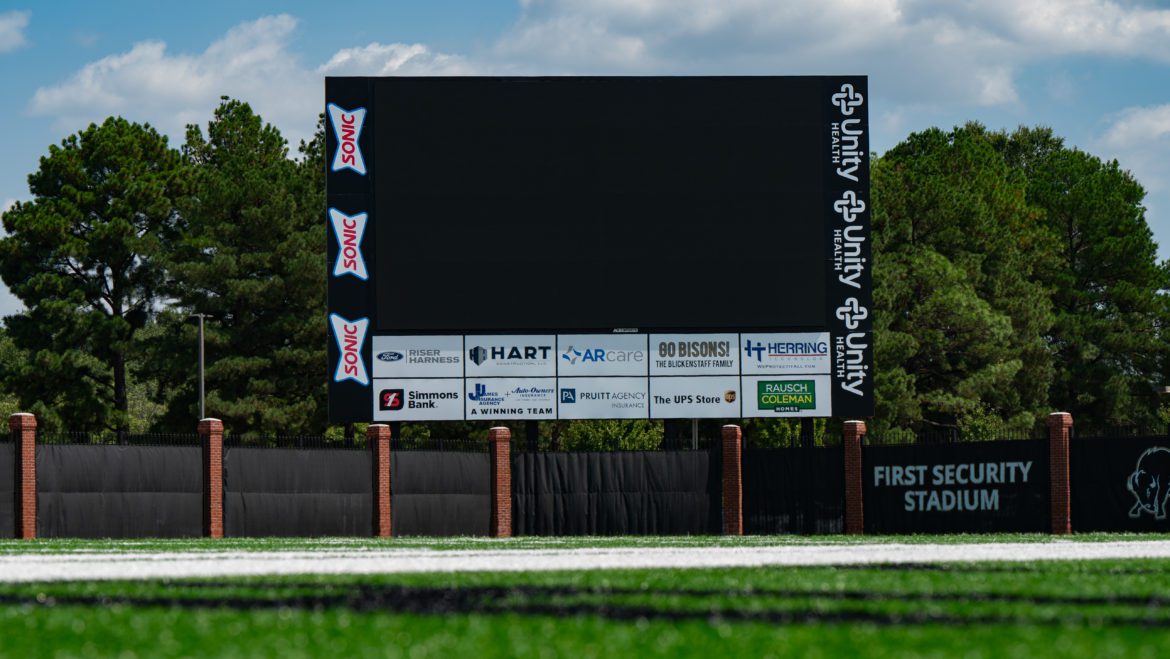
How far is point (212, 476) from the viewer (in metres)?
28.9

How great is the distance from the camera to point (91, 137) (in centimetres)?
5475

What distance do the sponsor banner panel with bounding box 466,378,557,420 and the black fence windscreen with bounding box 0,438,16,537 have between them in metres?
9.58

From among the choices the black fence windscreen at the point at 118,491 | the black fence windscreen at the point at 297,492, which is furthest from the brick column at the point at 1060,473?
the black fence windscreen at the point at 118,491

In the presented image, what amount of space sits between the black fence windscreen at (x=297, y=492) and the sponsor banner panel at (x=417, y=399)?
1155 millimetres

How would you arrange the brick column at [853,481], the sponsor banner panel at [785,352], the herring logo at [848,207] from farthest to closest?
the herring logo at [848,207] → the sponsor banner panel at [785,352] → the brick column at [853,481]

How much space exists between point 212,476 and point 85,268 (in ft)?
91.4

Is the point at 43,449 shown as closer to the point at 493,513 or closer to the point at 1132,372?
the point at 493,513

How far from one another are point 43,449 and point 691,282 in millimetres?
12819

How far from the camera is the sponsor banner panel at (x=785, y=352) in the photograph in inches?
1304

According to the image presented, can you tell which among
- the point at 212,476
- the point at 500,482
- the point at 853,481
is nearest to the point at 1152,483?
the point at 853,481

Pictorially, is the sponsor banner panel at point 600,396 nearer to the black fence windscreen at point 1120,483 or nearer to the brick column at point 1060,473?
the brick column at point 1060,473

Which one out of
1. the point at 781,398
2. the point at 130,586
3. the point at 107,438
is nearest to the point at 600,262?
the point at 781,398

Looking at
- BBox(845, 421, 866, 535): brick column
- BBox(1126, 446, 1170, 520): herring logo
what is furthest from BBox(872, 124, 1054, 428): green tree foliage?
BBox(1126, 446, 1170, 520): herring logo

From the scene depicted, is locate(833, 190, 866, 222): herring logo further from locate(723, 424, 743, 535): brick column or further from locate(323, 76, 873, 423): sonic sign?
locate(723, 424, 743, 535): brick column
